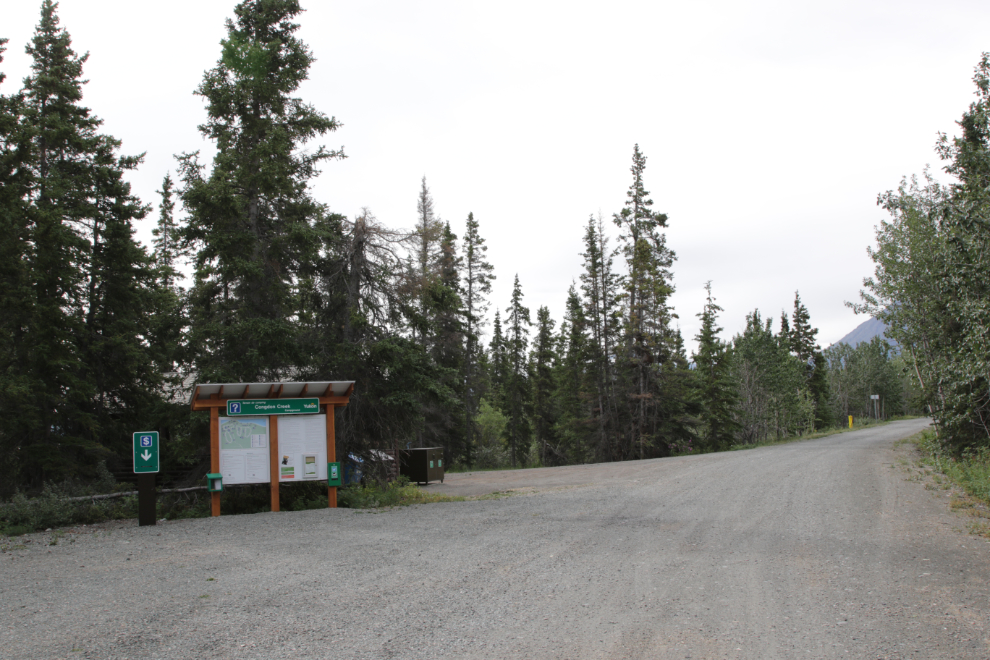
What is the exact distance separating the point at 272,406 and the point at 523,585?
8301mm

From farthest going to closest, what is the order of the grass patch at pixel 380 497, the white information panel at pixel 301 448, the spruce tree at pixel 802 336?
the spruce tree at pixel 802 336 < the grass patch at pixel 380 497 < the white information panel at pixel 301 448

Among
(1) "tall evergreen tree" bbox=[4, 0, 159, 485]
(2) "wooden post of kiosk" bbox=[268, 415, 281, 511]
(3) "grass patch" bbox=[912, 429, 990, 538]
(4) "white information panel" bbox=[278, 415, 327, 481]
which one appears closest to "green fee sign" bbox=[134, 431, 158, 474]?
(2) "wooden post of kiosk" bbox=[268, 415, 281, 511]

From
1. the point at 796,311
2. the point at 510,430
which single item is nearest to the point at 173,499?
the point at 510,430

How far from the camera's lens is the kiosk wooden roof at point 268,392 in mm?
13188

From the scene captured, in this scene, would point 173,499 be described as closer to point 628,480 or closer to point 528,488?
point 528,488

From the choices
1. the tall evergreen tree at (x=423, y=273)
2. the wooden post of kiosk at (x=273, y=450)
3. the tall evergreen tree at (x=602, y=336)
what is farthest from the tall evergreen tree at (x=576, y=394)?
the wooden post of kiosk at (x=273, y=450)

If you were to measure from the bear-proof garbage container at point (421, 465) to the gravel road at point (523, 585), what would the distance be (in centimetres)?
989

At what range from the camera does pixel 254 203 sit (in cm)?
1769

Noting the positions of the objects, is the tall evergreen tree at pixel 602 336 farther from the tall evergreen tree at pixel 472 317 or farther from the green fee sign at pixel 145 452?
the green fee sign at pixel 145 452

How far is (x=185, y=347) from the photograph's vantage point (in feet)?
55.3

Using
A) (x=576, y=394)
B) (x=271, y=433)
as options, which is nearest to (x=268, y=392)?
(x=271, y=433)

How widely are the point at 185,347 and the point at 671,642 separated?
49.5 ft

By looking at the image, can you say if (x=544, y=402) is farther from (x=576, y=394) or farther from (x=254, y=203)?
(x=254, y=203)

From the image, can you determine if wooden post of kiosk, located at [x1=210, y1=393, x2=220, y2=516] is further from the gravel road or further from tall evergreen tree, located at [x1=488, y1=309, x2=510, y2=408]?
tall evergreen tree, located at [x1=488, y1=309, x2=510, y2=408]
